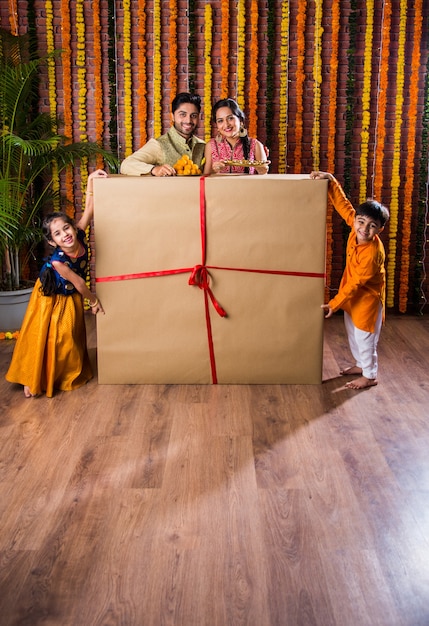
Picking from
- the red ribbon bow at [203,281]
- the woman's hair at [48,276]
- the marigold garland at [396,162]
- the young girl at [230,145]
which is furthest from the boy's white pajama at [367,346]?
the marigold garland at [396,162]

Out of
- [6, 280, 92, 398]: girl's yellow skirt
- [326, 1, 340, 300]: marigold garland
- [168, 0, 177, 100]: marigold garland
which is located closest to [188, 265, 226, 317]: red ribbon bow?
[6, 280, 92, 398]: girl's yellow skirt

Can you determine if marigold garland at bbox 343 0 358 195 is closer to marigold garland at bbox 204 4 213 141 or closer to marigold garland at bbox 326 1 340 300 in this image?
marigold garland at bbox 326 1 340 300

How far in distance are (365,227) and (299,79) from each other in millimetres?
2054

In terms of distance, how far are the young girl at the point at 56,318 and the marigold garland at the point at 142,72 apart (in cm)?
161

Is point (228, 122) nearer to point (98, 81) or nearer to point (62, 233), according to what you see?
point (62, 233)

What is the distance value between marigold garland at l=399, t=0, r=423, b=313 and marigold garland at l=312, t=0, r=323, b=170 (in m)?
0.67

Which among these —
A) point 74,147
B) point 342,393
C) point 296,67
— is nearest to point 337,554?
point 342,393

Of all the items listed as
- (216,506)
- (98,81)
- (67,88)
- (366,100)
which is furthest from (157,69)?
(216,506)

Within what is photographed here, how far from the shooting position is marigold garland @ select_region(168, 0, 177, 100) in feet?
16.9

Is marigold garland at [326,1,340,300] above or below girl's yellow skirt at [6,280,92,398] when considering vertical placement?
above

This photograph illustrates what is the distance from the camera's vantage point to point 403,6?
16.9 feet

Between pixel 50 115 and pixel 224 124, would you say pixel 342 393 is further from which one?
pixel 50 115

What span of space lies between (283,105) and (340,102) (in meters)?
0.43

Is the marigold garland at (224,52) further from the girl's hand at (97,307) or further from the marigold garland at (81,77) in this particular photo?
the girl's hand at (97,307)
